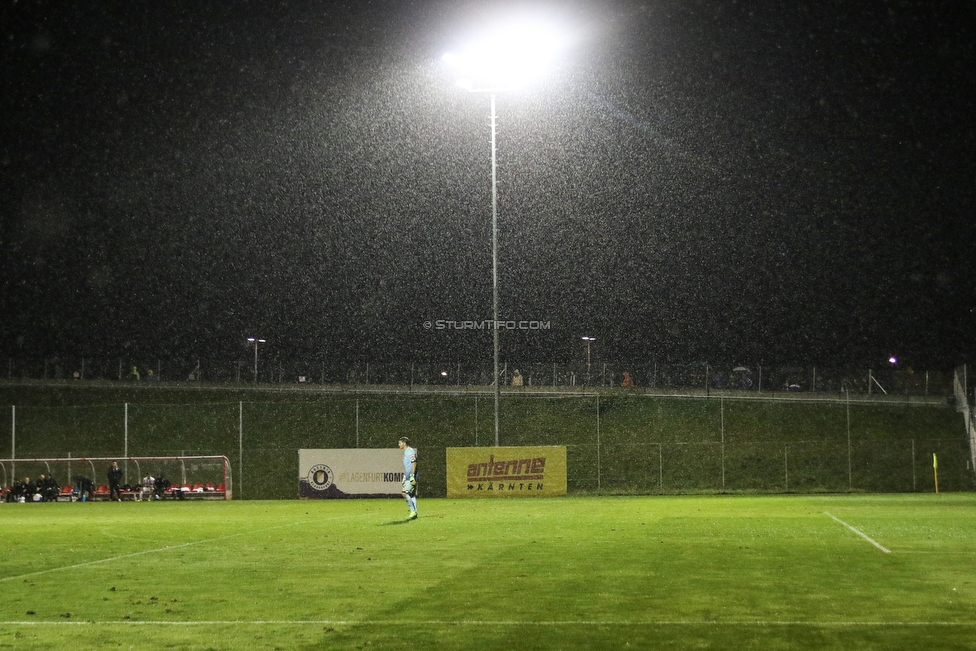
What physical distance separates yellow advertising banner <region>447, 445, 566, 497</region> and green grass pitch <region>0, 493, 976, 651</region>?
11.7 m

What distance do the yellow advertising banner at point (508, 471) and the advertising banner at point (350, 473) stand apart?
1.88 m

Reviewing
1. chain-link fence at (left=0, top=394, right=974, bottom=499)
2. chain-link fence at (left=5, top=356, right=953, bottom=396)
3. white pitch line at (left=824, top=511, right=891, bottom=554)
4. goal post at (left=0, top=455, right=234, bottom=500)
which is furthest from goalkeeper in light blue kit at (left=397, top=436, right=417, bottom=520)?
chain-link fence at (left=5, top=356, right=953, bottom=396)

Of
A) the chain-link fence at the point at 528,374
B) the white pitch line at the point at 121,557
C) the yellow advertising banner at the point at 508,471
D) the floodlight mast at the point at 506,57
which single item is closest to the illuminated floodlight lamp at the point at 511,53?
the floodlight mast at the point at 506,57

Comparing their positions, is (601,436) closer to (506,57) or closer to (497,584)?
(506,57)

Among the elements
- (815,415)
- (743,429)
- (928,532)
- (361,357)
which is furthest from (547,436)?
(361,357)

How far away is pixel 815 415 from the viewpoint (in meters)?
49.2

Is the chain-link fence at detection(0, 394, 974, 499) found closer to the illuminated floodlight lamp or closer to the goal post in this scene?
the goal post

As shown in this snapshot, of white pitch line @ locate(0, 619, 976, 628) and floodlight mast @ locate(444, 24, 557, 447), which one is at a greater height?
floodlight mast @ locate(444, 24, 557, 447)

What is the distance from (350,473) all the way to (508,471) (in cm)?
527

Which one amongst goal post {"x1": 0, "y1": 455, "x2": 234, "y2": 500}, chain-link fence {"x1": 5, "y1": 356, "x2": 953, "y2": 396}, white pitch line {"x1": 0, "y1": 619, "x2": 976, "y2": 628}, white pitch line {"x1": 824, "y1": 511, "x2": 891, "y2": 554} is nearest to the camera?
white pitch line {"x1": 0, "y1": 619, "x2": 976, "y2": 628}

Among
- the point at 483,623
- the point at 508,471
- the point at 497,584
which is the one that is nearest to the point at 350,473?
the point at 508,471

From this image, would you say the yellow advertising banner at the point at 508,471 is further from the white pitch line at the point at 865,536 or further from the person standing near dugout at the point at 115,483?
the white pitch line at the point at 865,536

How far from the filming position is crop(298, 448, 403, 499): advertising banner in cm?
3484

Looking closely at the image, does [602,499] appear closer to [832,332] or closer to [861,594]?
[861,594]
